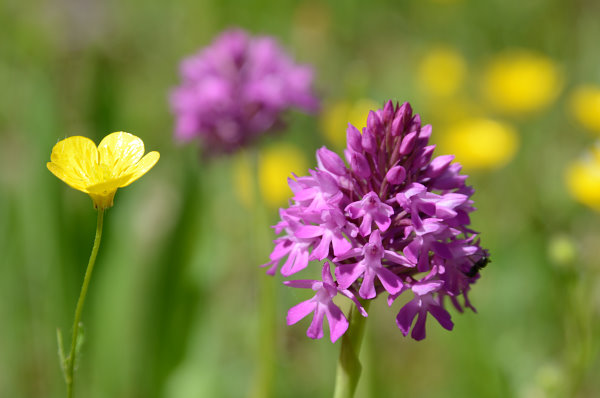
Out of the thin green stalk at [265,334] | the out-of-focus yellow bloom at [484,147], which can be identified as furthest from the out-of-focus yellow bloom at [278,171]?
the thin green stalk at [265,334]

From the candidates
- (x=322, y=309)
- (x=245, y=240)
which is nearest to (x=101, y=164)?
(x=322, y=309)

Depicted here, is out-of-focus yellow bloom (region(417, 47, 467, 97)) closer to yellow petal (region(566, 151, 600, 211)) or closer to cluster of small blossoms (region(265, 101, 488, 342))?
yellow petal (region(566, 151, 600, 211))

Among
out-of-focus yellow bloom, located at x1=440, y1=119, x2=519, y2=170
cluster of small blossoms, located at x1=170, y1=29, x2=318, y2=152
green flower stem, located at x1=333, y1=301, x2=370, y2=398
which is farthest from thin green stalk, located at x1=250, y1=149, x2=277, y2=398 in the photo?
out-of-focus yellow bloom, located at x1=440, y1=119, x2=519, y2=170

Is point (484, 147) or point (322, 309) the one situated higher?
point (484, 147)

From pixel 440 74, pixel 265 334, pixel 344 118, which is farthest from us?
pixel 440 74

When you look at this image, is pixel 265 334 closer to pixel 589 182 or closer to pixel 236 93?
pixel 236 93

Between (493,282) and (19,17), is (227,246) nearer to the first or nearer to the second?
(493,282)
